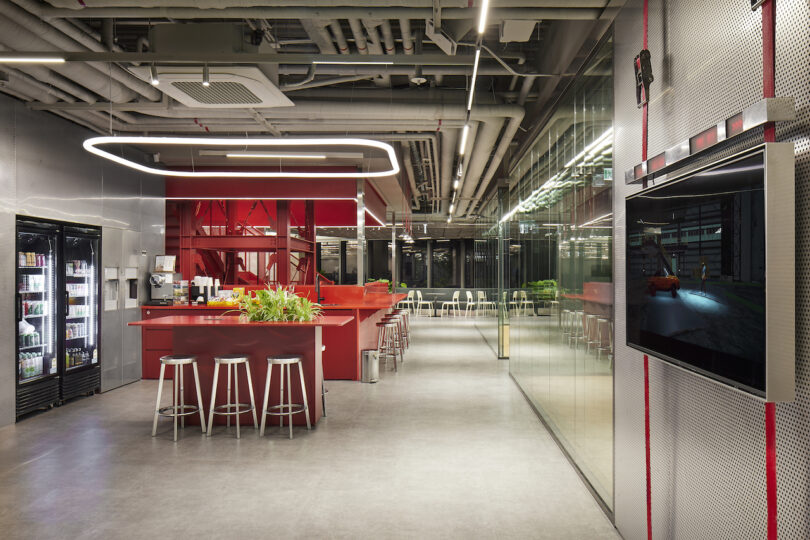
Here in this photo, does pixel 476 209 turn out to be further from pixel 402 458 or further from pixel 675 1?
pixel 675 1

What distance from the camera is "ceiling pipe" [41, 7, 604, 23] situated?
12.7 ft

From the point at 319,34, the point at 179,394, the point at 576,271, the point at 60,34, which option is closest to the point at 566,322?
the point at 576,271

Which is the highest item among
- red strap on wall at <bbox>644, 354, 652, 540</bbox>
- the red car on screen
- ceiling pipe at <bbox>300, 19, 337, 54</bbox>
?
ceiling pipe at <bbox>300, 19, 337, 54</bbox>

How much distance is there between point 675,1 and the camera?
8.00 ft

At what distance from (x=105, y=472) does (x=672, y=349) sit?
4.26 m

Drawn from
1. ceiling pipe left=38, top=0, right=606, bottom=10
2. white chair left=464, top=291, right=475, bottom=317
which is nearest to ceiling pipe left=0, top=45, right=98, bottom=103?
ceiling pipe left=38, top=0, right=606, bottom=10

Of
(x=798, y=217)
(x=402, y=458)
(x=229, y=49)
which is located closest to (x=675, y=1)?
(x=798, y=217)

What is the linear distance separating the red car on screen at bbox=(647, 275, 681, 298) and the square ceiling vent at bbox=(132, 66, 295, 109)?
11.2ft

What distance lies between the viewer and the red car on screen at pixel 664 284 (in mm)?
2113

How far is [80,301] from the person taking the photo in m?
7.01

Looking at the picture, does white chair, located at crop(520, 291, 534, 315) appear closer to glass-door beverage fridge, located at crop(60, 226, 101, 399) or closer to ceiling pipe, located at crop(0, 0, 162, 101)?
ceiling pipe, located at crop(0, 0, 162, 101)

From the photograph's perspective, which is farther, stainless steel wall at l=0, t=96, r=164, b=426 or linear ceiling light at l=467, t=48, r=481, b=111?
stainless steel wall at l=0, t=96, r=164, b=426

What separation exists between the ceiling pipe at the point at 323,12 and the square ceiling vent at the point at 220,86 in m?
0.41

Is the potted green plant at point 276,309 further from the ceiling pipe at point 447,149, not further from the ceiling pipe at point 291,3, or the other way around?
the ceiling pipe at point 447,149
